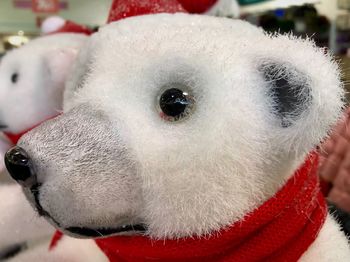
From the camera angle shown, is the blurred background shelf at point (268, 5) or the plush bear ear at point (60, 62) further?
the blurred background shelf at point (268, 5)

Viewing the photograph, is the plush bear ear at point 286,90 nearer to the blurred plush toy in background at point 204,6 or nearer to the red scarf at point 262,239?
the red scarf at point 262,239

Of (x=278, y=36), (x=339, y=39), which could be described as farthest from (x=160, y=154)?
(x=339, y=39)

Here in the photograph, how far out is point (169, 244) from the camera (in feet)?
1.34

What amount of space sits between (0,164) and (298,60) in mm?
478

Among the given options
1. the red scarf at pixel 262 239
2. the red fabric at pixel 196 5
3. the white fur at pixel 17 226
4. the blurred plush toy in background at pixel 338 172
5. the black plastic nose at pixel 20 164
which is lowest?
the white fur at pixel 17 226

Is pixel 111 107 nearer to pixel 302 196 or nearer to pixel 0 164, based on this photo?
pixel 302 196

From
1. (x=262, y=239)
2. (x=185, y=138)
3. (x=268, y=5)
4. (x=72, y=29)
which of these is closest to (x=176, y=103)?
(x=185, y=138)

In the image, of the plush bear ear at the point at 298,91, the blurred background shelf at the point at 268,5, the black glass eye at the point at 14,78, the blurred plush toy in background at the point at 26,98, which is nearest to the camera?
the plush bear ear at the point at 298,91

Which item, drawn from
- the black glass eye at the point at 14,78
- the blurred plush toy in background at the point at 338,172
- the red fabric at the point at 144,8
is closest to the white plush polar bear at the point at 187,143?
the red fabric at the point at 144,8

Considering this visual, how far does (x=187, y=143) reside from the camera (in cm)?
38

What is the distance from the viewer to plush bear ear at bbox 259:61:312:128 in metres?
0.36

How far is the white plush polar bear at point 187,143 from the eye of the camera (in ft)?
1.20

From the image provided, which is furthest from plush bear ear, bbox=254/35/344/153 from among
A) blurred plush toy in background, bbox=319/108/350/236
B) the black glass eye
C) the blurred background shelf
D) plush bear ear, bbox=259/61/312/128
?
the blurred background shelf

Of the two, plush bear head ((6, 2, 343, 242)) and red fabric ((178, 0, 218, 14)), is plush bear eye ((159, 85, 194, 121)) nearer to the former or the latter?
plush bear head ((6, 2, 343, 242))
